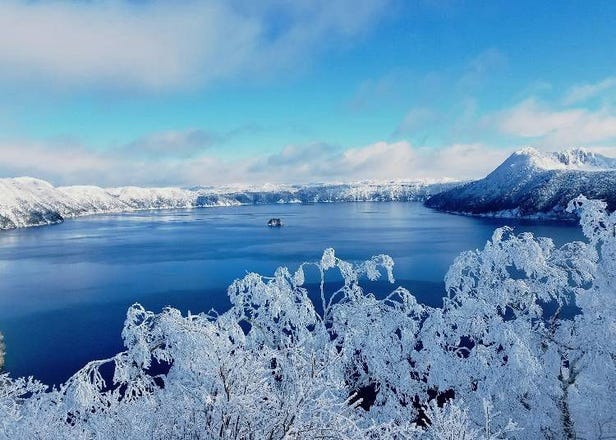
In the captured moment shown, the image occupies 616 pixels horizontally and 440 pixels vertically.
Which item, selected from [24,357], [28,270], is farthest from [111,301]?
[28,270]

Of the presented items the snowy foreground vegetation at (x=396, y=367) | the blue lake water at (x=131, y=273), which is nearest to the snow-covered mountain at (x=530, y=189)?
the blue lake water at (x=131, y=273)

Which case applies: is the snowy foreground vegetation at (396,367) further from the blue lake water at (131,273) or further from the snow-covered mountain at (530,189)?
the snow-covered mountain at (530,189)

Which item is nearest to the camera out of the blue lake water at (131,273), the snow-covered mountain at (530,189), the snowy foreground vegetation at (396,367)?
the snowy foreground vegetation at (396,367)

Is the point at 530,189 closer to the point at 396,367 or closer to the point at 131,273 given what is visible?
the point at 131,273

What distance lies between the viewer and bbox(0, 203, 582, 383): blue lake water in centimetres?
3219

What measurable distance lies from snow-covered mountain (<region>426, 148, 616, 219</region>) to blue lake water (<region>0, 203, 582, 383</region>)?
30318 millimetres

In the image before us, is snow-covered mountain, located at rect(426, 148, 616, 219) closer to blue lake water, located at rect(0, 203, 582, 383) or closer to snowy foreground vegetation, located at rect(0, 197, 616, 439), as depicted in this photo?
blue lake water, located at rect(0, 203, 582, 383)

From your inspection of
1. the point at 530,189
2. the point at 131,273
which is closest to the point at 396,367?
the point at 131,273

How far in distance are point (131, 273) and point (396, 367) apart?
170 feet

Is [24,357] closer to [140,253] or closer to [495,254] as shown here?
[495,254]

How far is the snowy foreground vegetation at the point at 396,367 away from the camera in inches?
221

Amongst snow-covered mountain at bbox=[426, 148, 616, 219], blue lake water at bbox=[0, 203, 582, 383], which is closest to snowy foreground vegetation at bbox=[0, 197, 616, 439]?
blue lake water at bbox=[0, 203, 582, 383]

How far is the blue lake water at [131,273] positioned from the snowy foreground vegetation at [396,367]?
636 centimetres

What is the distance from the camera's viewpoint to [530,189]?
140 m
